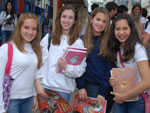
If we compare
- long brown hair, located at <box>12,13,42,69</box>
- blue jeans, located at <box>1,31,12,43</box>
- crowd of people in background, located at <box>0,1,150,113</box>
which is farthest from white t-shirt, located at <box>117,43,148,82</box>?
blue jeans, located at <box>1,31,12,43</box>

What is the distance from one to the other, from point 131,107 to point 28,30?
1371 millimetres

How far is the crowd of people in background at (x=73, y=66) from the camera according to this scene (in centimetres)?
192

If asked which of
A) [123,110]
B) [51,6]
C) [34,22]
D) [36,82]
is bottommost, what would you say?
[123,110]

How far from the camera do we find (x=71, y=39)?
231cm

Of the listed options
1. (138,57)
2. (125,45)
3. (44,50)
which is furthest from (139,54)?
(44,50)

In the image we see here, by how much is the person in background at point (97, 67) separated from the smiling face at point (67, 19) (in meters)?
0.25

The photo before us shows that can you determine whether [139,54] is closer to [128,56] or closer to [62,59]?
[128,56]

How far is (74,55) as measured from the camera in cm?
209

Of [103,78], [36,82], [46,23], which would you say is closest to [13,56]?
[36,82]

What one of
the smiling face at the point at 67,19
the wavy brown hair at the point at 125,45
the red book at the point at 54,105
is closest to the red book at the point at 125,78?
the wavy brown hair at the point at 125,45

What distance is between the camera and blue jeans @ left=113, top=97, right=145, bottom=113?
6.55 feet

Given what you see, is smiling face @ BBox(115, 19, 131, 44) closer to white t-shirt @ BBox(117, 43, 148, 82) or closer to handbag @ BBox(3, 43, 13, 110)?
white t-shirt @ BBox(117, 43, 148, 82)

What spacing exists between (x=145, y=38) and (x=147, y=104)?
1.98m

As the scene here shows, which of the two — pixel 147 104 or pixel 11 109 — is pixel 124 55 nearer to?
pixel 147 104
